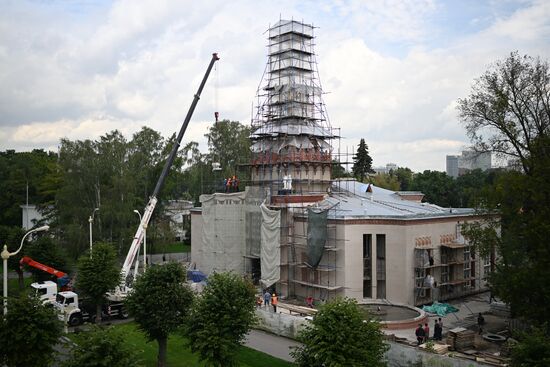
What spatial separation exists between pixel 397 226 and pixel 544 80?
13087mm

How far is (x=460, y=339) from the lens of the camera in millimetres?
25375

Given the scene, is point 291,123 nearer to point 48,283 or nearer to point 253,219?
point 253,219

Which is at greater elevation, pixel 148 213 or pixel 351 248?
pixel 148 213

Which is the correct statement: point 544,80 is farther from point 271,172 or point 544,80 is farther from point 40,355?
point 40,355

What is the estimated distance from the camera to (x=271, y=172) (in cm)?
4488

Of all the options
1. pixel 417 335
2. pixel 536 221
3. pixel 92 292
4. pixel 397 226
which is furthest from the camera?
pixel 397 226

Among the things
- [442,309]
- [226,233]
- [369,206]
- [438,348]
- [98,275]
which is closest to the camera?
[438,348]

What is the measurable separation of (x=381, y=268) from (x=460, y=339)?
37.3 ft

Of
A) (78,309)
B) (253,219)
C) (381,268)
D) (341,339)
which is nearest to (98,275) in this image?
(78,309)

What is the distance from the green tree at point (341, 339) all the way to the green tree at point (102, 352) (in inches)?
255

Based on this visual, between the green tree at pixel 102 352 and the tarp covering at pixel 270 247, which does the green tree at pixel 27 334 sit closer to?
the green tree at pixel 102 352

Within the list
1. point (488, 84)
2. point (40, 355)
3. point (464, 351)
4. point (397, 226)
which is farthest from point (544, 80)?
point (40, 355)

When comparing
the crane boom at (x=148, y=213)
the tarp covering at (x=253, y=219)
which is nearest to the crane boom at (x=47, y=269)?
the crane boom at (x=148, y=213)

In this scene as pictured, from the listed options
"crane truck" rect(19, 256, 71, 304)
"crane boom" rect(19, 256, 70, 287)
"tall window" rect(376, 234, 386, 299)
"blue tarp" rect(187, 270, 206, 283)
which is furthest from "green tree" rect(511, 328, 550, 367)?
"crane boom" rect(19, 256, 70, 287)
